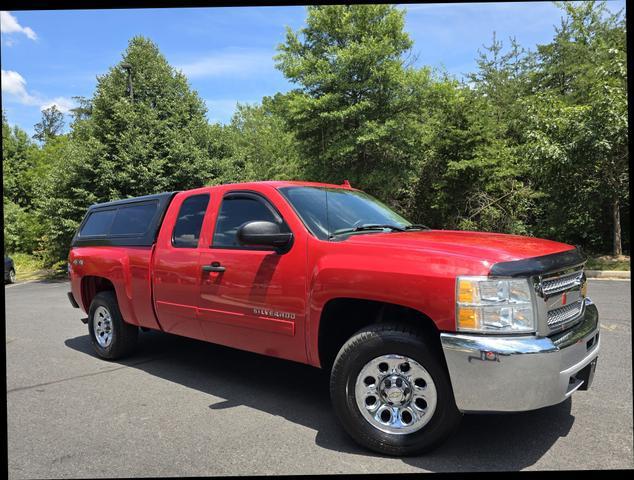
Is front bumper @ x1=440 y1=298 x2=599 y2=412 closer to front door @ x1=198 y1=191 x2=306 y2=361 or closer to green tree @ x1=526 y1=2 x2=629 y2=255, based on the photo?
front door @ x1=198 y1=191 x2=306 y2=361

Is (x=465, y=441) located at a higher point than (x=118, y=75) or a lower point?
lower

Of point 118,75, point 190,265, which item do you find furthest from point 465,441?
point 118,75

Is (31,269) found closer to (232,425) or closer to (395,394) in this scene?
(232,425)

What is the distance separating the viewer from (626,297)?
354 inches

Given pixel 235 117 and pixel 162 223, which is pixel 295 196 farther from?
pixel 235 117

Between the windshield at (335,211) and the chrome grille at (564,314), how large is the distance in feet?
4.93

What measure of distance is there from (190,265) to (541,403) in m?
3.13

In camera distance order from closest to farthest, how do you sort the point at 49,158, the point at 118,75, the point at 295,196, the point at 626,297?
the point at 295,196 → the point at 626,297 → the point at 118,75 → the point at 49,158

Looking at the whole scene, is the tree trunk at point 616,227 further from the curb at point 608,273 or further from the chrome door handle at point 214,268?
the chrome door handle at point 214,268

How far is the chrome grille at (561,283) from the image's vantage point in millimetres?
3105

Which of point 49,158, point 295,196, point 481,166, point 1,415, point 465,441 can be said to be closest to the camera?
point 1,415

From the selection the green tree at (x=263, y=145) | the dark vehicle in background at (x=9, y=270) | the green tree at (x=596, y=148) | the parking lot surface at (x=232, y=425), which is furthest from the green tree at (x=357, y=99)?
the dark vehicle in background at (x=9, y=270)

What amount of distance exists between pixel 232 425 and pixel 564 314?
8.37 feet

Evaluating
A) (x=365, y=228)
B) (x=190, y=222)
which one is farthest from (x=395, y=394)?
(x=190, y=222)
